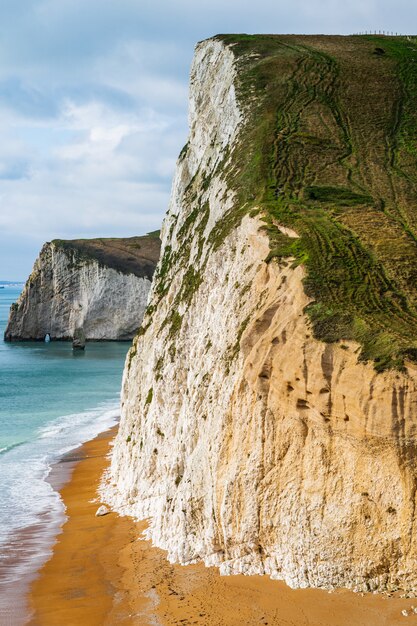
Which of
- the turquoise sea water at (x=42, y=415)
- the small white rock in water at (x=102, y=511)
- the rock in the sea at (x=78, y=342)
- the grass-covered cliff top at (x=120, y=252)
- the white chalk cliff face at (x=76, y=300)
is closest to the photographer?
the small white rock in water at (x=102, y=511)

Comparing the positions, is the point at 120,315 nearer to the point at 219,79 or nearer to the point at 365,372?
the point at 219,79

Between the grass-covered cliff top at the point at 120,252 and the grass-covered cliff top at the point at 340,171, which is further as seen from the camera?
the grass-covered cliff top at the point at 120,252

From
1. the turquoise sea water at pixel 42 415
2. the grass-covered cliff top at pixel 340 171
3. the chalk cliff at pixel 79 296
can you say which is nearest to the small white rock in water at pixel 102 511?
the turquoise sea water at pixel 42 415

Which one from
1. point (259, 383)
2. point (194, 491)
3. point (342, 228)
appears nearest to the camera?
point (259, 383)

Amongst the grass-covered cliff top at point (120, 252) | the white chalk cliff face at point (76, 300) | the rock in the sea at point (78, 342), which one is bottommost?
the rock in the sea at point (78, 342)

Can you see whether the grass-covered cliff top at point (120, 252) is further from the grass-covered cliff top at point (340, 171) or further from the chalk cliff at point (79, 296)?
the grass-covered cliff top at point (340, 171)

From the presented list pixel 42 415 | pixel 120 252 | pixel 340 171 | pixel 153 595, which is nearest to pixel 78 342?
pixel 120 252

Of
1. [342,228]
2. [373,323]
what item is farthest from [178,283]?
[373,323]
